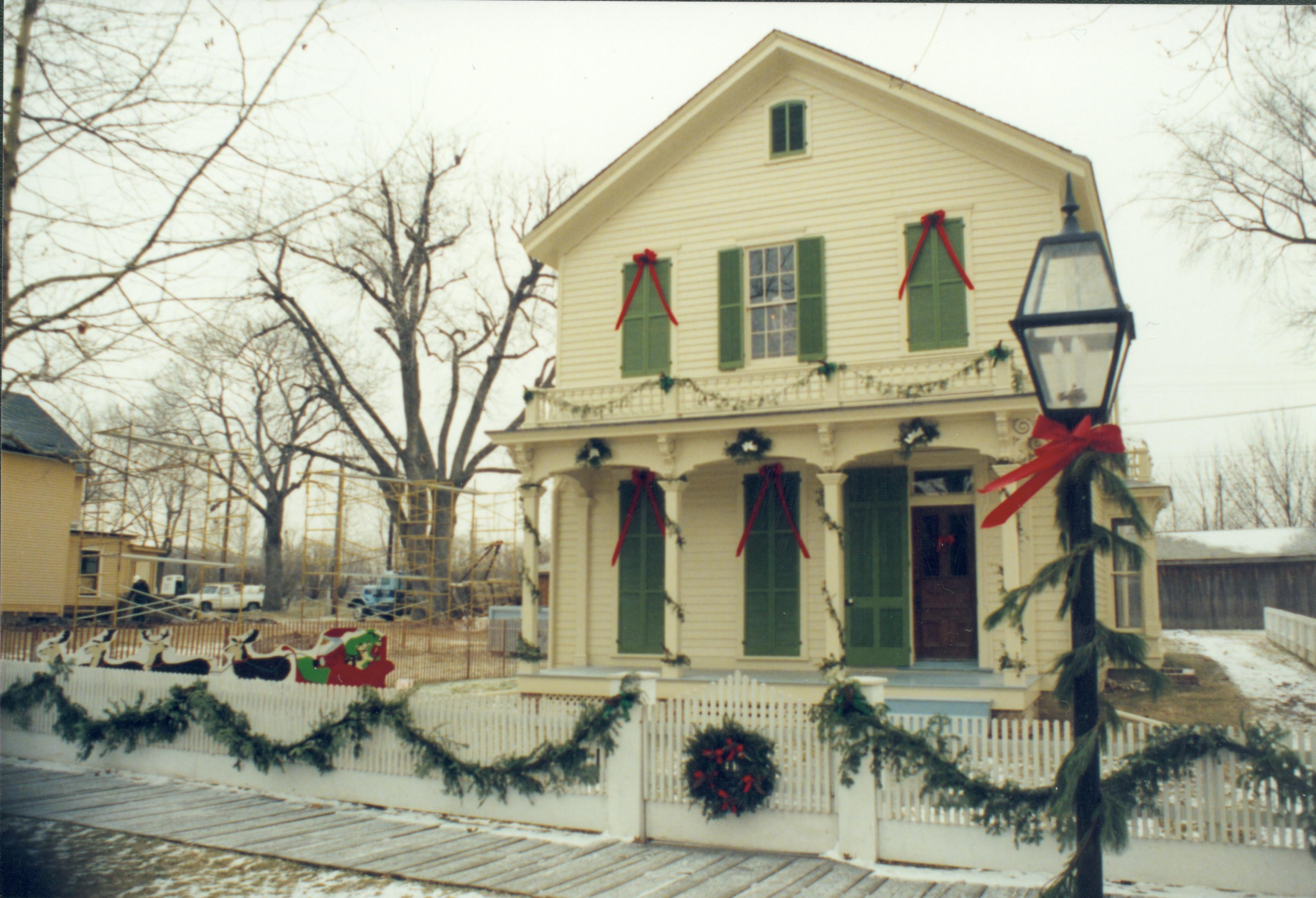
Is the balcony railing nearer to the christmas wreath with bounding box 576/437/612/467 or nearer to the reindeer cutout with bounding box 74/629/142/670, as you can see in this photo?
the christmas wreath with bounding box 576/437/612/467

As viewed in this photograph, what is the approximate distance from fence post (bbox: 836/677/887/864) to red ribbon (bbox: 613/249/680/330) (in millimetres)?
9488

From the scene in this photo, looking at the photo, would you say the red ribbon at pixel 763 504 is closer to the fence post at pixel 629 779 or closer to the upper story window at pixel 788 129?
the upper story window at pixel 788 129

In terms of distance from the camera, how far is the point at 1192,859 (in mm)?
6438

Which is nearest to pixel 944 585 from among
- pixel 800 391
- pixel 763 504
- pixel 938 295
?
pixel 763 504

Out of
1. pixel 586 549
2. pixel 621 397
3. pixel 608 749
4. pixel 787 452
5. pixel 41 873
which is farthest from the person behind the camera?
pixel 586 549

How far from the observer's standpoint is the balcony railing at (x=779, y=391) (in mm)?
12781

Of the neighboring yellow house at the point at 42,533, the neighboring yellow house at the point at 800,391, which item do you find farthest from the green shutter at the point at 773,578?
the neighboring yellow house at the point at 42,533

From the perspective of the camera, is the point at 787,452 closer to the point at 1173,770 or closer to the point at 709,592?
the point at 709,592

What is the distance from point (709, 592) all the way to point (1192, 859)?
29.0ft

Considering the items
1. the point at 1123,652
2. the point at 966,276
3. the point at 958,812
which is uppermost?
the point at 966,276

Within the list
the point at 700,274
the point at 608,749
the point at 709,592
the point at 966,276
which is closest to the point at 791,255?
the point at 700,274

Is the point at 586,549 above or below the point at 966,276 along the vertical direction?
below

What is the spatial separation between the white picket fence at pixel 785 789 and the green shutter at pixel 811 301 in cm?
650

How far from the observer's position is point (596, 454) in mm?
14312
